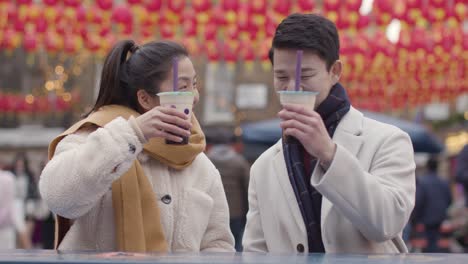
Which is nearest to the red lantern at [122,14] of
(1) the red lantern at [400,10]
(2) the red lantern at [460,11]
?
(1) the red lantern at [400,10]

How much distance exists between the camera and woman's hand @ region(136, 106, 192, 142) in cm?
307

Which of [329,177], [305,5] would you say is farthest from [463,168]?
[305,5]

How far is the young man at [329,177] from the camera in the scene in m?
3.00

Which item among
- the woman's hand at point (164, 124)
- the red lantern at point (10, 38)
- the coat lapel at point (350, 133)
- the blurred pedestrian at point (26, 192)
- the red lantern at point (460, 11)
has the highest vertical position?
the woman's hand at point (164, 124)

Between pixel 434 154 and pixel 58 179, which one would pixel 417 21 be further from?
pixel 58 179

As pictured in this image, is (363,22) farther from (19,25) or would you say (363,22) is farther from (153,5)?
(19,25)

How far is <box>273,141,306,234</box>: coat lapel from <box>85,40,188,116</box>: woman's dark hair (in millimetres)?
480

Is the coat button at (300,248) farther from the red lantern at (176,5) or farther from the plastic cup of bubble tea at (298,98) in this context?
the red lantern at (176,5)

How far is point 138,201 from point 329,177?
0.67m

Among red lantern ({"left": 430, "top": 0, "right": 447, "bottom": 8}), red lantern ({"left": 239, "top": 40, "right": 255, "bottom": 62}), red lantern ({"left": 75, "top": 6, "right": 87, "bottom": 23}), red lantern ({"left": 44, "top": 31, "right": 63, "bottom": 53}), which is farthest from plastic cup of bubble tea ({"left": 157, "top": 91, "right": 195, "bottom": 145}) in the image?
red lantern ({"left": 239, "top": 40, "right": 255, "bottom": 62})

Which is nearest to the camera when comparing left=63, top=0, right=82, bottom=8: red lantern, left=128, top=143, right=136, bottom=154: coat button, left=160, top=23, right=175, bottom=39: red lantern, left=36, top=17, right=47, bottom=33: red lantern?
left=128, top=143, right=136, bottom=154: coat button

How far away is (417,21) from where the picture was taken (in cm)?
1527

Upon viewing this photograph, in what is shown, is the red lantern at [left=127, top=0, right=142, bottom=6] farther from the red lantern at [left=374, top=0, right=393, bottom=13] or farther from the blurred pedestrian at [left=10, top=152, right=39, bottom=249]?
the red lantern at [left=374, top=0, right=393, bottom=13]

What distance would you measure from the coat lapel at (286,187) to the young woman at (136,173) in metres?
0.27
